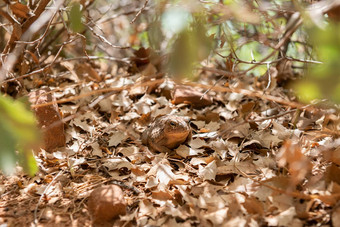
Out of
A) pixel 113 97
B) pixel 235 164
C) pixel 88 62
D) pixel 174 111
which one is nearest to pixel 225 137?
pixel 235 164

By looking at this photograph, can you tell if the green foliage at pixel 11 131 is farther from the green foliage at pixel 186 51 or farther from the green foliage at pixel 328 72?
the green foliage at pixel 328 72

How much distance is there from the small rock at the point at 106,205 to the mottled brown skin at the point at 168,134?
794 mm

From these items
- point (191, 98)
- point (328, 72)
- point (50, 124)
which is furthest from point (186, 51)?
point (191, 98)

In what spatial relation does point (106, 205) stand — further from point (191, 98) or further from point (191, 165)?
point (191, 98)

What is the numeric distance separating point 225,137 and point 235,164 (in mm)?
440

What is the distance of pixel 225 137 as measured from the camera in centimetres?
275

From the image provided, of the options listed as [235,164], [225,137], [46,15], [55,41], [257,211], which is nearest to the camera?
[257,211]

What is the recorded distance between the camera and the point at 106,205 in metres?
1.89

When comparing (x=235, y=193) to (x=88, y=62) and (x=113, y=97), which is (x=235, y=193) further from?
(x=88, y=62)

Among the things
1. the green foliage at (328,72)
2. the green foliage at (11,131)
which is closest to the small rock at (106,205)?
the green foliage at (11,131)

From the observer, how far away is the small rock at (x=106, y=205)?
190 cm

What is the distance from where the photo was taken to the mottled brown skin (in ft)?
8.73

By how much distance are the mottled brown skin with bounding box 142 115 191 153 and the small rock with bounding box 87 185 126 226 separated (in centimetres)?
79

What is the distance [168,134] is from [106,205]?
916 mm
